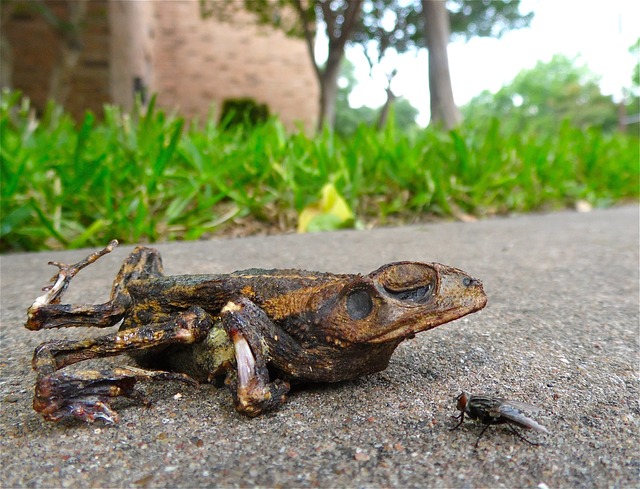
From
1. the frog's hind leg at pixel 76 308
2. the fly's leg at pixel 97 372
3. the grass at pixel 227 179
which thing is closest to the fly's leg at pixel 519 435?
the fly's leg at pixel 97 372

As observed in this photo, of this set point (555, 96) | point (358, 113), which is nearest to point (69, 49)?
point (358, 113)

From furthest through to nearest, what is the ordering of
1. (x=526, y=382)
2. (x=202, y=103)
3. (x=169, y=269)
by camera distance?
(x=202, y=103) < (x=169, y=269) < (x=526, y=382)

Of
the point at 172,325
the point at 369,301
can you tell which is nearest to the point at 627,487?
the point at 369,301

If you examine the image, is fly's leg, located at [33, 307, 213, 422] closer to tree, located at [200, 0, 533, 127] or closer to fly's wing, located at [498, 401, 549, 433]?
fly's wing, located at [498, 401, 549, 433]

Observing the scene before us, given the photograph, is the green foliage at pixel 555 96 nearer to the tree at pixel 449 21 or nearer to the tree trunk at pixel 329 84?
the tree at pixel 449 21

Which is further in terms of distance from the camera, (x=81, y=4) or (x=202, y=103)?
(x=202, y=103)

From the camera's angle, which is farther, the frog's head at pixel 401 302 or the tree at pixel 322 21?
the tree at pixel 322 21

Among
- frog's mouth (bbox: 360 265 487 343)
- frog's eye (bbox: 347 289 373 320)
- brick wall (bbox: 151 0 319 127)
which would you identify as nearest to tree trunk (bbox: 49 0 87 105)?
brick wall (bbox: 151 0 319 127)

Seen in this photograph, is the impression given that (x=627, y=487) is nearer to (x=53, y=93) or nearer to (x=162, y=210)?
(x=162, y=210)
